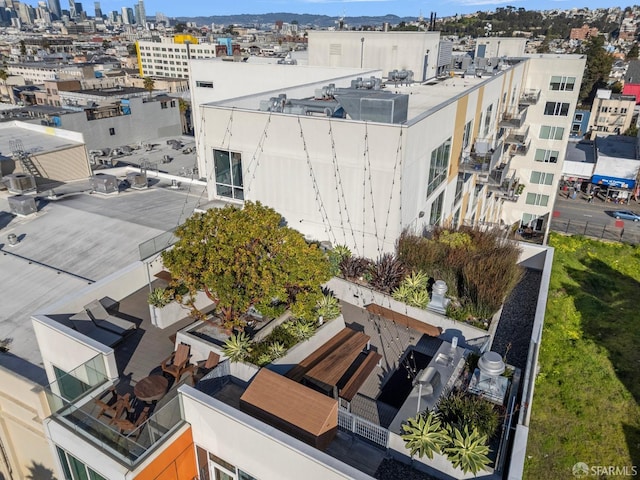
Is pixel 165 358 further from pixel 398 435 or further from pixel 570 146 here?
pixel 570 146

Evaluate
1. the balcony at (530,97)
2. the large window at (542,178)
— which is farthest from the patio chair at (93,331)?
the large window at (542,178)

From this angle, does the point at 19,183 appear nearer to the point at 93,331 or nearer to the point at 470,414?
the point at 93,331

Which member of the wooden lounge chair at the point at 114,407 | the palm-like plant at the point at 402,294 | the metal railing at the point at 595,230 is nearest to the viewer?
the wooden lounge chair at the point at 114,407

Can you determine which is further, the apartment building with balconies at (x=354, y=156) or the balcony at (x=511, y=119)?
the balcony at (x=511, y=119)

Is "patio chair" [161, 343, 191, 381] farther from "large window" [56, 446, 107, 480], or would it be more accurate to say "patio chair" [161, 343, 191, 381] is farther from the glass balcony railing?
"large window" [56, 446, 107, 480]

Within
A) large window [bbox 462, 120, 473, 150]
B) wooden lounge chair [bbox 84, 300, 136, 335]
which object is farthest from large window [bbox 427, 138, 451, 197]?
wooden lounge chair [bbox 84, 300, 136, 335]

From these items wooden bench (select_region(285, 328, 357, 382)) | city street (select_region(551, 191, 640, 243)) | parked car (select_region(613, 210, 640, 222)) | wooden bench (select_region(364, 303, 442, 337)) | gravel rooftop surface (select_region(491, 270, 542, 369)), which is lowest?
city street (select_region(551, 191, 640, 243))

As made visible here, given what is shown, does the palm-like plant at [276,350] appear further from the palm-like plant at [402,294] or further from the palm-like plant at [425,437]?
the palm-like plant at [402,294]
